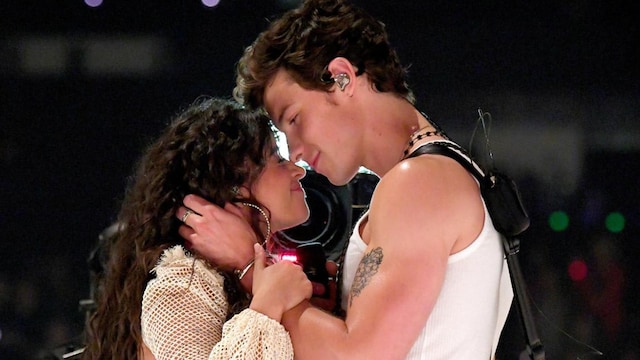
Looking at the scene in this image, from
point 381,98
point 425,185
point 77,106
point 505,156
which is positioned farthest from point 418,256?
point 77,106

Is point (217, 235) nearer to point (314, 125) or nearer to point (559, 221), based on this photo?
point (314, 125)

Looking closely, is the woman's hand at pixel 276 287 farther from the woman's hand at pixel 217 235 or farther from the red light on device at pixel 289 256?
the red light on device at pixel 289 256

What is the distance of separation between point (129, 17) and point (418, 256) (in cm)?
230

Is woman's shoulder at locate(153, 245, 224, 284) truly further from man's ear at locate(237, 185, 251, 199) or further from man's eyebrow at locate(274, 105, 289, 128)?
man's eyebrow at locate(274, 105, 289, 128)

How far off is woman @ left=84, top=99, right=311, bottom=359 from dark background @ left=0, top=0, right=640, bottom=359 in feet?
5.55

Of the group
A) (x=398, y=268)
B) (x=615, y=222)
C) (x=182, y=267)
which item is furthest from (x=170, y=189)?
(x=615, y=222)

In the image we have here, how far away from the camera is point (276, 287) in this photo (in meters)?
1.48

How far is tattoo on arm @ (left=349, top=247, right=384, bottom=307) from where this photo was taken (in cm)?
140

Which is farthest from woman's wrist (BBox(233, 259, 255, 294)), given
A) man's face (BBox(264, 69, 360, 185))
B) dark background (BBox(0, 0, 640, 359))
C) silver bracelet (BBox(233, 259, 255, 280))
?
dark background (BBox(0, 0, 640, 359))

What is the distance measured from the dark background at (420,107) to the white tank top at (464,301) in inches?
71.2

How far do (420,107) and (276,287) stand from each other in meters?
1.98

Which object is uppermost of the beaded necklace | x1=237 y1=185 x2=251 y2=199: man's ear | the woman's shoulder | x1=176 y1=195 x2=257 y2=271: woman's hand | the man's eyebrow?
the man's eyebrow

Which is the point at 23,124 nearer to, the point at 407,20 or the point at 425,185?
the point at 407,20

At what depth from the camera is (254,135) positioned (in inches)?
65.6
